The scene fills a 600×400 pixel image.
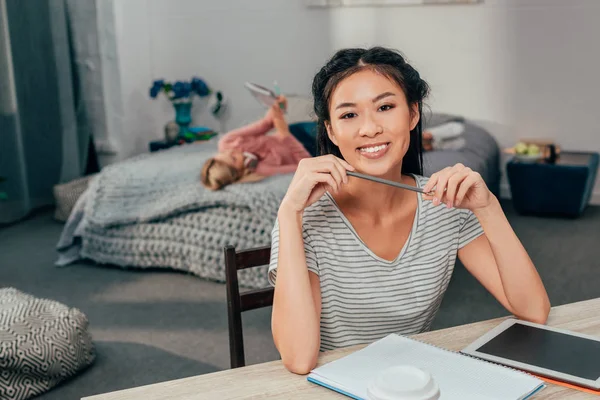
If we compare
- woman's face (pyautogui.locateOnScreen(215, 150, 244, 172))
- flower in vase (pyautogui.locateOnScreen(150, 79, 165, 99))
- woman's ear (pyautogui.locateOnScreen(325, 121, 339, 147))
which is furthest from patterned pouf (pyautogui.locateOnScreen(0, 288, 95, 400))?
flower in vase (pyautogui.locateOnScreen(150, 79, 165, 99))

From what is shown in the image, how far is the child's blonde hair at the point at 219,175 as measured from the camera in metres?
3.30

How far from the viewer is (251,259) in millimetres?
1377

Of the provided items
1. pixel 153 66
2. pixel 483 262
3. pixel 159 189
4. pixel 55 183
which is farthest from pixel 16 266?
pixel 483 262

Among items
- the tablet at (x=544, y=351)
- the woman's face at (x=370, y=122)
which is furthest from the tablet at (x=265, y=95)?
the tablet at (x=544, y=351)

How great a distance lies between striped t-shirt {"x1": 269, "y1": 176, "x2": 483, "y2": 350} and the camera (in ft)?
4.26

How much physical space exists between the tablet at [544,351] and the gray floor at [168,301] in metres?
1.47

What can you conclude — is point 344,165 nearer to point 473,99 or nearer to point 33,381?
point 33,381

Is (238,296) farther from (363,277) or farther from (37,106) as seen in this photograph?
(37,106)

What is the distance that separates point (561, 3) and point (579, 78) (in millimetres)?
448

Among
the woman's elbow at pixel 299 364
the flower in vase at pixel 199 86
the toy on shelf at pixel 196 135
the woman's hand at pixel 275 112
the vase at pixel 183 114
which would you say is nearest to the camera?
the woman's elbow at pixel 299 364

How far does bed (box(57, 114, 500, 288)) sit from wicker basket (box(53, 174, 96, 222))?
68 cm

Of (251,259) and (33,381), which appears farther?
(33,381)

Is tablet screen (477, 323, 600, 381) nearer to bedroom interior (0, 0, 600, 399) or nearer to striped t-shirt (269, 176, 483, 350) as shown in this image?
striped t-shirt (269, 176, 483, 350)

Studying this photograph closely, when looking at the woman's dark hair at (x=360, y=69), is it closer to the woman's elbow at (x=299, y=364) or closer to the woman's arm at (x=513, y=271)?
the woman's arm at (x=513, y=271)
